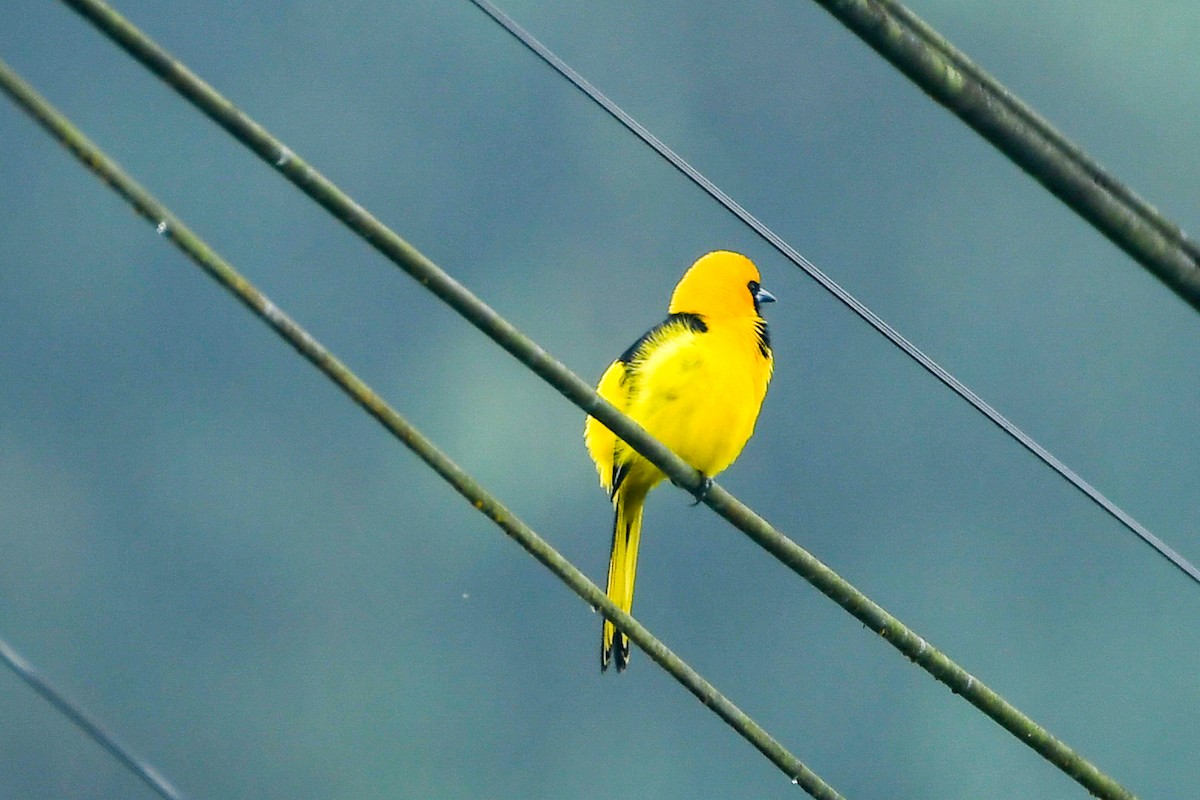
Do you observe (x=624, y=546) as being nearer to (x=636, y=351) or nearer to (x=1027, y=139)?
(x=636, y=351)

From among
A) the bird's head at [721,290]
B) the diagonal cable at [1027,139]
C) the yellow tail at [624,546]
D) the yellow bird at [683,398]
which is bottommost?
the diagonal cable at [1027,139]

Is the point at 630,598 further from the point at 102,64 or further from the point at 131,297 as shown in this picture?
the point at 102,64

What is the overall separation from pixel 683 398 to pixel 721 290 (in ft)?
2.01

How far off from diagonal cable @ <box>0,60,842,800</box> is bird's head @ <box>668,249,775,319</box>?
97.4 inches

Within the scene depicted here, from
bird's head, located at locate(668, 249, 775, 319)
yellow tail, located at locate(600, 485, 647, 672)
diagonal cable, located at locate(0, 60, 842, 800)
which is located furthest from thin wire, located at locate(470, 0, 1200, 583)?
bird's head, located at locate(668, 249, 775, 319)

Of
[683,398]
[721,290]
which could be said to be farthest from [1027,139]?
[721,290]

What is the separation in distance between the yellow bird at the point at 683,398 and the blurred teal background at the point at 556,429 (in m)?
31.3

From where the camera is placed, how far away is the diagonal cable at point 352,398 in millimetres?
Result: 2834

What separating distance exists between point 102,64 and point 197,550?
16.3 meters

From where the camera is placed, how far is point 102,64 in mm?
54219

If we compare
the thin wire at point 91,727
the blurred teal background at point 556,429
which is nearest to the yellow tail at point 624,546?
the thin wire at point 91,727

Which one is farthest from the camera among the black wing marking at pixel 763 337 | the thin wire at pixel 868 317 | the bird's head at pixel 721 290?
the bird's head at pixel 721 290

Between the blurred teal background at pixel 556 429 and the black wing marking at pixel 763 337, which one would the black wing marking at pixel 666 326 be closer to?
the black wing marking at pixel 763 337

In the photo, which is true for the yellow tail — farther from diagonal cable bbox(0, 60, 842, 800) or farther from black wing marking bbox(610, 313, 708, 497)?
diagonal cable bbox(0, 60, 842, 800)
